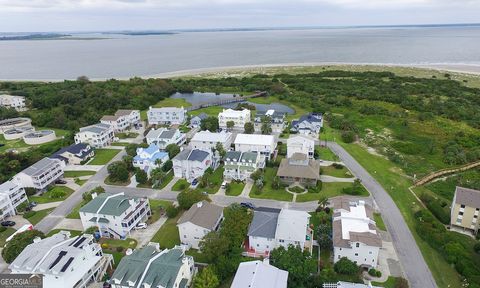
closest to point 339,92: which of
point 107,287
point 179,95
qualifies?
point 179,95

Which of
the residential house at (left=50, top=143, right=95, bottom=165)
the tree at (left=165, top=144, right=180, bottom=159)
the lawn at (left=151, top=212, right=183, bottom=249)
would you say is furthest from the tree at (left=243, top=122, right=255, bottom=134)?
the lawn at (left=151, top=212, right=183, bottom=249)

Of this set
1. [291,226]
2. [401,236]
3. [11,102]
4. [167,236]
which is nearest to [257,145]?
[291,226]

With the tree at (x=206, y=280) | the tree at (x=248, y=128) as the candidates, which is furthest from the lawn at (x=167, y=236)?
the tree at (x=248, y=128)

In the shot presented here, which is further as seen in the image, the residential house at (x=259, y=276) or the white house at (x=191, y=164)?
the white house at (x=191, y=164)

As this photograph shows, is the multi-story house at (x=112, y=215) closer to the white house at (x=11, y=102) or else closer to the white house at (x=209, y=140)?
the white house at (x=209, y=140)

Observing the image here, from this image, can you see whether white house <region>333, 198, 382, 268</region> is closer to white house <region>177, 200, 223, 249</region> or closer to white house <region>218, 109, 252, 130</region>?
white house <region>177, 200, 223, 249</region>

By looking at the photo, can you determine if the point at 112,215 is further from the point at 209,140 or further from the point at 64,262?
the point at 209,140
